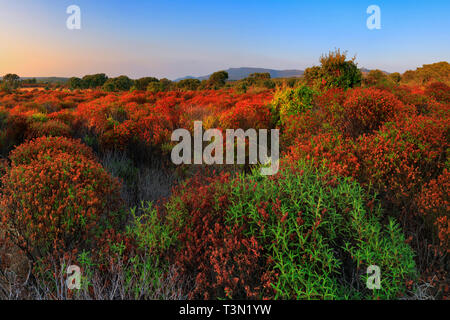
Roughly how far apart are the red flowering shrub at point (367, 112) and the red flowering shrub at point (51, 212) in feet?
16.0

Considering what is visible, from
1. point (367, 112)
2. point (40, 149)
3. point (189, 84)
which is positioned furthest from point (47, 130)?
point (189, 84)

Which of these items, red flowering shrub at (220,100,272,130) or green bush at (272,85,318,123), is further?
green bush at (272,85,318,123)

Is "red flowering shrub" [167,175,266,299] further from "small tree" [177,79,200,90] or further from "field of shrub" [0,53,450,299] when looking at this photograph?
"small tree" [177,79,200,90]

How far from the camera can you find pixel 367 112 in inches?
223

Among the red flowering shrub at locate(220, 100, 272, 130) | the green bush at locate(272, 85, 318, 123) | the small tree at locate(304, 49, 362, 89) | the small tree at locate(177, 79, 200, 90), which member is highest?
the small tree at locate(177, 79, 200, 90)

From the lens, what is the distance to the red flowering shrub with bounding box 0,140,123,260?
9.41ft

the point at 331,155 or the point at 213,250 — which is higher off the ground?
the point at 331,155

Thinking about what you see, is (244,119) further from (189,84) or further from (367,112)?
(189,84)

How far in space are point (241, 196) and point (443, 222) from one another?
219 cm

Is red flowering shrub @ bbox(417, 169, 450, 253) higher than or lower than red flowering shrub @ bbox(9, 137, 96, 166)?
lower

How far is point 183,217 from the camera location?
2969 millimetres

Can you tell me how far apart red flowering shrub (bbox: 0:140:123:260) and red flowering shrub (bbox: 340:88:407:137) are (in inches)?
191

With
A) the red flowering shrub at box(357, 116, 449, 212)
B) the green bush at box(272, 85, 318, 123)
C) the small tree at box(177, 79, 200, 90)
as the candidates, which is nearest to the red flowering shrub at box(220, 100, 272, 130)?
the green bush at box(272, 85, 318, 123)

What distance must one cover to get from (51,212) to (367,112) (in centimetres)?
579
